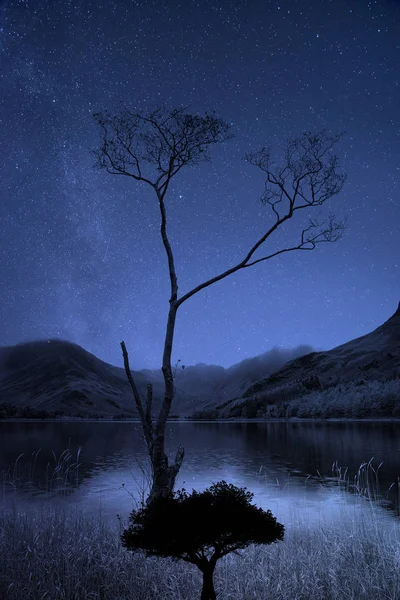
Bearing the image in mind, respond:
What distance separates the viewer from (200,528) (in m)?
6.38

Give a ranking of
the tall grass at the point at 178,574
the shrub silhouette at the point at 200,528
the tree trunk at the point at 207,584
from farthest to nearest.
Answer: the tall grass at the point at 178,574, the tree trunk at the point at 207,584, the shrub silhouette at the point at 200,528

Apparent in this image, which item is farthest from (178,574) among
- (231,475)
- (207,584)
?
(231,475)

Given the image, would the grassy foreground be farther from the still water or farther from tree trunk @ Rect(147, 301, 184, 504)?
the still water

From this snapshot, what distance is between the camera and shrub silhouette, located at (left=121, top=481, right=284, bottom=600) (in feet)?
20.9

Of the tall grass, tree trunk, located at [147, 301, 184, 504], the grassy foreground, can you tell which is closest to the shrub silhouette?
the tall grass

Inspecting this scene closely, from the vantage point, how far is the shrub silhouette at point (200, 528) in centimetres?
638

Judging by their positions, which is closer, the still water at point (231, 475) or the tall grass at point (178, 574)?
the tall grass at point (178, 574)

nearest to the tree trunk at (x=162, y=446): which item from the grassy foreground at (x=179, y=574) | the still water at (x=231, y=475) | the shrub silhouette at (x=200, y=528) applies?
the grassy foreground at (x=179, y=574)

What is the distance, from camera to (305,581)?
11.2 meters

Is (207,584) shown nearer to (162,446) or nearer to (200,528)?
(200,528)

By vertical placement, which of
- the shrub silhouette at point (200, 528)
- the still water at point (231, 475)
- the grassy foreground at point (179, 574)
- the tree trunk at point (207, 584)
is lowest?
the still water at point (231, 475)

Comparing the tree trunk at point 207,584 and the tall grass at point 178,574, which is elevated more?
the tree trunk at point 207,584

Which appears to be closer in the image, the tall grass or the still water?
the tall grass

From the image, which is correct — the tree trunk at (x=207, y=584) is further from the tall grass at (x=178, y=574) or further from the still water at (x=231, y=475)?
the still water at (x=231, y=475)
